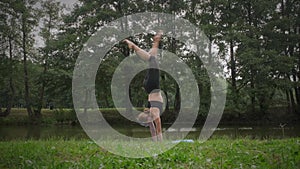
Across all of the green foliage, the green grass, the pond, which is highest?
the green foliage

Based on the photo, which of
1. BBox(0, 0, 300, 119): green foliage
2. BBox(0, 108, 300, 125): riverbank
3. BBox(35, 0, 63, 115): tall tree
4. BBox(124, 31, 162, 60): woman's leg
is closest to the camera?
BBox(124, 31, 162, 60): woman's leg

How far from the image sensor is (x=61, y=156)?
600 cm

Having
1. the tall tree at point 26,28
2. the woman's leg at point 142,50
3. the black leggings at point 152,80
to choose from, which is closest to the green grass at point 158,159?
the black leggings at point 152,80

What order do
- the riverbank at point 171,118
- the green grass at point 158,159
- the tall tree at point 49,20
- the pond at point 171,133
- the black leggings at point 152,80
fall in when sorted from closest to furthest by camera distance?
1. the green grass at point 158,159
2. the black leggings at point 152,80
3. the pond at point 171,133
4. the riverbank at point 171,118
5. the tall tree at point 49,20

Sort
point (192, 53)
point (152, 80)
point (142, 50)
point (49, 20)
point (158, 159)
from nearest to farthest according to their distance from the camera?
1. point (158, 159)
2. point (142, 50)
3. point (152, 80)
4. point (192, 53)
5. point (49, 20)

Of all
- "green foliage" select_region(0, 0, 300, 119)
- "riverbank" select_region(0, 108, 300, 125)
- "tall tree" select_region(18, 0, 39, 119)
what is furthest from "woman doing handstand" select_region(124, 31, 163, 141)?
"tall tree" select_region(18, 0, 39, 119)

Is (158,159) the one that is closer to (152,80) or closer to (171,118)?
(152,80)

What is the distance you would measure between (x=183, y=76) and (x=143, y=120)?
65.8ft

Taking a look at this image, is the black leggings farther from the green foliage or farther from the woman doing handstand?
the green foliage

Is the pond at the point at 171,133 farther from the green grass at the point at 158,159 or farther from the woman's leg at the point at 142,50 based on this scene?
the green grass at the point at 158,159

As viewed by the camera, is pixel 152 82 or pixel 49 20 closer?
pixel 152 82

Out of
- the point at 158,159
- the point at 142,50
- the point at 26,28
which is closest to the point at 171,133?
the point at 142,50

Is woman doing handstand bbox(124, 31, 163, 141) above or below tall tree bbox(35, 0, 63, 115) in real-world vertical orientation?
below

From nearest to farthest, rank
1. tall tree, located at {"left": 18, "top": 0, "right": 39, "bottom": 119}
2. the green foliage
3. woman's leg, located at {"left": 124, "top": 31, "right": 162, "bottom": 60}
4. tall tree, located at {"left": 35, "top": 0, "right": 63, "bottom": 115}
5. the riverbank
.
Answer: woman's leg, located at {"left": 124, "top": 31, "right": 162, "bottom": 60} → the green foliage → the riverbank → tall tree, located at {"left": 18, "top": 0, "right": 39, "bottom": 119} → tall tree, located at {"left": 35, "top": 0, "right": 63, "bottom": 115}
